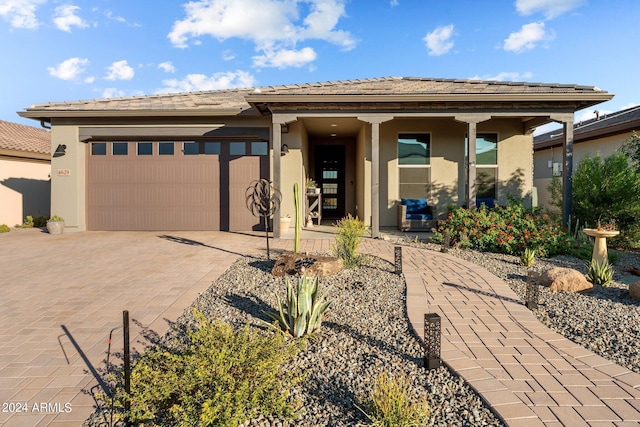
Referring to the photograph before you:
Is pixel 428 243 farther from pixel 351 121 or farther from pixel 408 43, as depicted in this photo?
pixel 408 43

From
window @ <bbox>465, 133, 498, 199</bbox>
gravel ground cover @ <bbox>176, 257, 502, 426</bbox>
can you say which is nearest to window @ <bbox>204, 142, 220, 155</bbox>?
gravel ground cover @ <bbox>176, 257, 502, 426</bbox>

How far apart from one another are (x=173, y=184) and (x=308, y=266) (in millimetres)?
6360

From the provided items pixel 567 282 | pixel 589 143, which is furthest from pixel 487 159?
pixel 567 282

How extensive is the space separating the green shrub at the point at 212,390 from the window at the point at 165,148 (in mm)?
8338

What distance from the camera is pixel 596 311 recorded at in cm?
371

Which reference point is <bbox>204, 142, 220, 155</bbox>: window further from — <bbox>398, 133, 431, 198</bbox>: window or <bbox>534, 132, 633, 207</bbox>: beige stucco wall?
<bbox>534, 132, 633, 207</bbox>: beige stucco wall

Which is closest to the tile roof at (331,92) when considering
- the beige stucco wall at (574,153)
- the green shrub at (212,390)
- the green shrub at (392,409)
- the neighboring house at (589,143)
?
the beige stucco wall at (574,153)

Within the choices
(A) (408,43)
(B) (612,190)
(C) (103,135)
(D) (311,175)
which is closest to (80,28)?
(C) (103,135)

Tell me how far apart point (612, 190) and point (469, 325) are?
639 centimetres

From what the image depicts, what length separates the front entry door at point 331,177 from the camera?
1288 cm

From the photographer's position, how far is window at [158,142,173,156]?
9.69 metres

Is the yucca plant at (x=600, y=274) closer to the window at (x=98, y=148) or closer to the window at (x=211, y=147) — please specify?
the window at (x=211, y=147)

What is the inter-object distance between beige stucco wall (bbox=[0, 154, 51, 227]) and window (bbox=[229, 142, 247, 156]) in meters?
7.21

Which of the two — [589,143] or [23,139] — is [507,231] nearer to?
[589,143]
